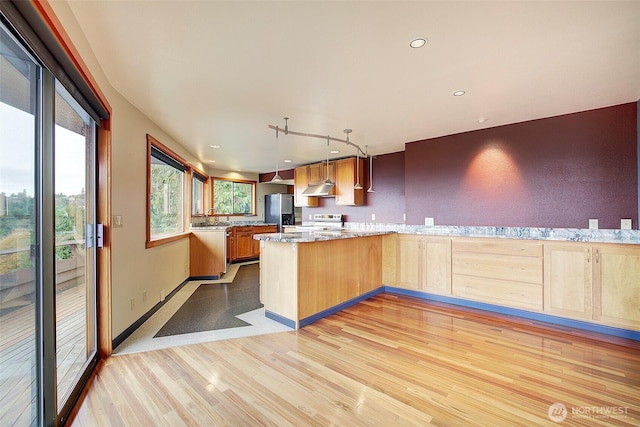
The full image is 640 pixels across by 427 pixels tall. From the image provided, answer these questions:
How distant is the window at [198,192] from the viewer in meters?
5.98

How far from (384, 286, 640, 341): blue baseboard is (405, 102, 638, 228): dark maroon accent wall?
108 centimetres

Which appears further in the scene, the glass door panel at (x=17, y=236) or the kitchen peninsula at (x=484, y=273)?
the kitchen peninsula at (x=484, y=273)

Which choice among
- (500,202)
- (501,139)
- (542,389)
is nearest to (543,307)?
(500,202)

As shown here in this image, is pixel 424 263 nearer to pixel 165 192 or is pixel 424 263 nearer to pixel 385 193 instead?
pixel 385 193

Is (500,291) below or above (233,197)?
below

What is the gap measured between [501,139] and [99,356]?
5008 millimetres

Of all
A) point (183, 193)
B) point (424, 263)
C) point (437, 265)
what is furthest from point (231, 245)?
point (437, 265)

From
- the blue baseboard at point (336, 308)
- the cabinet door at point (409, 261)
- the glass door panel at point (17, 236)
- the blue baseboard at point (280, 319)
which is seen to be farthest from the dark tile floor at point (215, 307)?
the cabinet door at point (409, 261)

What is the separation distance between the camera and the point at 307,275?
3076mm

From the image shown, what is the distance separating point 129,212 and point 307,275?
1971mm

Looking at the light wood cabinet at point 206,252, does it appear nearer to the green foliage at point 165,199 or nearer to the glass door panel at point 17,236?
the green foliage at point 165,199

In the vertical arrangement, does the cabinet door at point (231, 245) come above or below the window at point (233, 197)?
below

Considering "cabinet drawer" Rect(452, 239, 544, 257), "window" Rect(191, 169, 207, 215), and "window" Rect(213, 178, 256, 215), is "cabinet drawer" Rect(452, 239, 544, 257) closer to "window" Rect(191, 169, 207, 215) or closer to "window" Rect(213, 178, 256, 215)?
"window" Rect(191, 169, 207, 215)

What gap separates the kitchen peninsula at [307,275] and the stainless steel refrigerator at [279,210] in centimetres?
406
